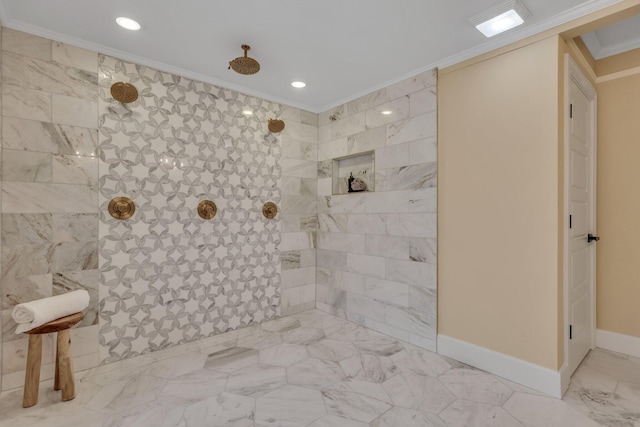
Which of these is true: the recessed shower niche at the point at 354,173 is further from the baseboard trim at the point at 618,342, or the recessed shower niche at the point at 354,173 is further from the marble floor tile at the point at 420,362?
the baseboard trim at the point at 618,342

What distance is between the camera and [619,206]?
265 centimetres

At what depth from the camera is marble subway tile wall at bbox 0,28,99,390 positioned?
6.89 ft

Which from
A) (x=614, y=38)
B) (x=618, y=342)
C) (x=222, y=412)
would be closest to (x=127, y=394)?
(x=222, y=412)

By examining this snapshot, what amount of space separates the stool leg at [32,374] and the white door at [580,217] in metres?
3.58

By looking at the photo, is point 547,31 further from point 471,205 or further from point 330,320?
point 330,320

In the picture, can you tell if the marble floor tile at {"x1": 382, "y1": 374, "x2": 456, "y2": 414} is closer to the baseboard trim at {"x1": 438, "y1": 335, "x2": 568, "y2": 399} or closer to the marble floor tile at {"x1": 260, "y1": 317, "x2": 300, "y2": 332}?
the baseboard trim at {"x1": 438, "y1": 335, "x2": 568, "y2": 399}

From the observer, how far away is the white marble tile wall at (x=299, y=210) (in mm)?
3557

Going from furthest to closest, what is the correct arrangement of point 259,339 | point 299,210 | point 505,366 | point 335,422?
1. point 299,210
2. point 259,339
3. point 505,366
4. point 335,422

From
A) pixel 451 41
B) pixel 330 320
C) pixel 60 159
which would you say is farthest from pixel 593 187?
pixel 60 159

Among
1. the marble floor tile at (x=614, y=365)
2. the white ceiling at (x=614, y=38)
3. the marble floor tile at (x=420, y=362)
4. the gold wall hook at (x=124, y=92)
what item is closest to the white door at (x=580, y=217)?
the marble floor tile at (x=614, y=365)

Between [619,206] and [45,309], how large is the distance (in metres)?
4.48

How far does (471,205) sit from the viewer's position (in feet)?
8.10

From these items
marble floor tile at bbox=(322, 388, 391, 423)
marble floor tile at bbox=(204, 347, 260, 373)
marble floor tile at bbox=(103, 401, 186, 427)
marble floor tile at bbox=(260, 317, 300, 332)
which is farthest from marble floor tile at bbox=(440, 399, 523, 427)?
marble floor tile at bbox=(260, 317, 300, 332)

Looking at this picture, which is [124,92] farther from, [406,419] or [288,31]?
[406,419]
